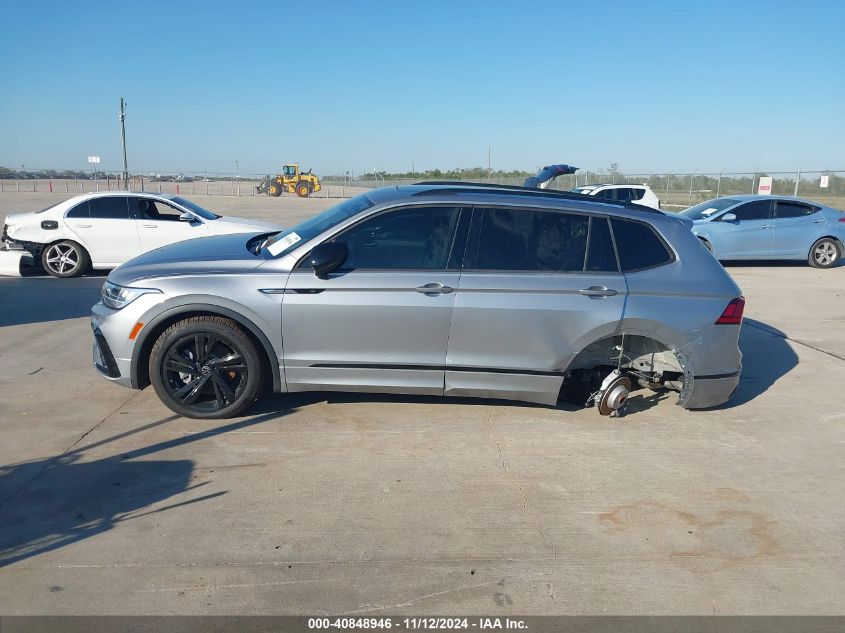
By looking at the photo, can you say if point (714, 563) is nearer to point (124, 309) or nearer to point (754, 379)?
point (754, 379)

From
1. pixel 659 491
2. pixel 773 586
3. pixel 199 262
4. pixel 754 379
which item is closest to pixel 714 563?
pixel 773 586

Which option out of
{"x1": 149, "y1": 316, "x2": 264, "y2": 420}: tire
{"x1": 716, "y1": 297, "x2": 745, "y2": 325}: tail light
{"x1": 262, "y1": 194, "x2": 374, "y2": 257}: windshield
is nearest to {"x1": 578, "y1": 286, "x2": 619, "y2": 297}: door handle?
{"x1": 716, "y1": 297, "x2": 745, "y2": 325}: tail light

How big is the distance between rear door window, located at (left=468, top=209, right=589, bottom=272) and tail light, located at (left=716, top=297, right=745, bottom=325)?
114 cm

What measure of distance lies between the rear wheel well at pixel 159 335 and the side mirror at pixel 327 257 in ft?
2.26

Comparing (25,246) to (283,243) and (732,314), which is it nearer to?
(283,243)

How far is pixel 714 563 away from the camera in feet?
11.6

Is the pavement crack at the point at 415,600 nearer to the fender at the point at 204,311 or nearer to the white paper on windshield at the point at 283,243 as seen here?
the fender at the point at 204,311

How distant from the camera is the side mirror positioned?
4.83m

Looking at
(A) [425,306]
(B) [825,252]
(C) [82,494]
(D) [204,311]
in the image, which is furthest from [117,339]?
(B) [825,252]

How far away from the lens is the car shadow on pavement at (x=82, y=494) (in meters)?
3.58

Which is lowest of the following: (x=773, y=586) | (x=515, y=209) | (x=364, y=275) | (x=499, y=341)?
Result: (x=773, y=586)

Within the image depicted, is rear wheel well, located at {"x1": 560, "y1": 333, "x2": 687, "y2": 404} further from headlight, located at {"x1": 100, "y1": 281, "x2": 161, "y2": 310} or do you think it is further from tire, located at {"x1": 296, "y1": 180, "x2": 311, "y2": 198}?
tire, located at {"x1": 296, "y1": 180, "x2": 311, "y2": 198}

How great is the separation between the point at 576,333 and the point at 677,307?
0.81 metres

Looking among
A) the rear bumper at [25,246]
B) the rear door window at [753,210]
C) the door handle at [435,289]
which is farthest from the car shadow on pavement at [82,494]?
the rear door window at [753,210]
